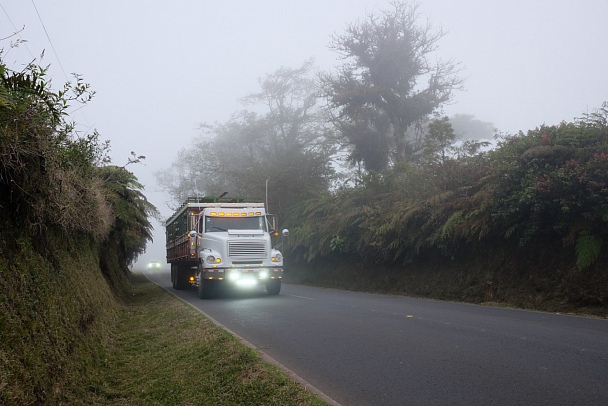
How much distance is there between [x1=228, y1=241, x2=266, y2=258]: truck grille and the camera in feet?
57.0

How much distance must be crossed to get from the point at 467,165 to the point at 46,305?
1487 centimetres

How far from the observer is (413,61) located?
32.3 meters

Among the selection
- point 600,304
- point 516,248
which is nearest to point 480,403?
point 600,304

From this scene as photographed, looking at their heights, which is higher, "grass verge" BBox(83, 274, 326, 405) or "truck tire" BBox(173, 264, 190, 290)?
"truck tire" BBox(173, 264, 190, 290)

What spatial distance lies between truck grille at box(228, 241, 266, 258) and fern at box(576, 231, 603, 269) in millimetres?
9371

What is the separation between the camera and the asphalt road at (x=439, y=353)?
5.45 meters

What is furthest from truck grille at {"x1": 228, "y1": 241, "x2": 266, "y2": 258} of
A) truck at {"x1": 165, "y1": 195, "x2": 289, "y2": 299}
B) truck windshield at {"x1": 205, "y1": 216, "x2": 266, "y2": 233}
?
truck windshield at {"x1": 205, "y1": 216, "x2": 266, "y2": 233}

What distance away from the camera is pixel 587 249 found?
12.1 metres

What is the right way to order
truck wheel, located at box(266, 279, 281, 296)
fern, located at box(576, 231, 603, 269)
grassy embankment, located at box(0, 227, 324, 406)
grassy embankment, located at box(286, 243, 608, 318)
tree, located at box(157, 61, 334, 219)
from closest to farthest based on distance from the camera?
grassy embankment, located at box(0, 227, 324, 406), fern, located at box(576, 231, 603, 269), grassy embankment, located at box(286, 243, 608, 318), truck wheel, located at box(266, 279, 281, 296), tree, located at box(157, 61, 334, 219)

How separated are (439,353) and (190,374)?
10.9 feet

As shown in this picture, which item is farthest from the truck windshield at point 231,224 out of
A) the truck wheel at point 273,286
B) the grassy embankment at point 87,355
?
the grassy embankment at point 87,355

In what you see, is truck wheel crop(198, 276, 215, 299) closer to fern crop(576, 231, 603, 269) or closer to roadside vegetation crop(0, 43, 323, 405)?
roadside vegetation crop(0, 43, 323, 405)

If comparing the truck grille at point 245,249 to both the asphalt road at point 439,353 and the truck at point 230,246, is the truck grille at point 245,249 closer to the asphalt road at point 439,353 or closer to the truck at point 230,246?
the truck at point 230,246

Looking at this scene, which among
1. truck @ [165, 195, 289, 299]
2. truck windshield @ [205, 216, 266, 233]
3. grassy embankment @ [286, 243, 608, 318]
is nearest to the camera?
grassy embankment @ [286, 243, 608, 318]
